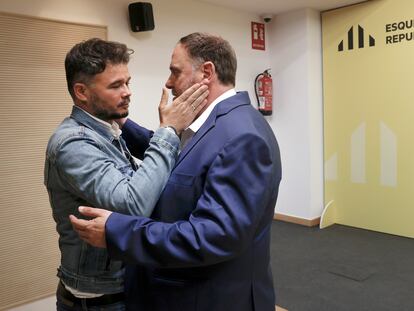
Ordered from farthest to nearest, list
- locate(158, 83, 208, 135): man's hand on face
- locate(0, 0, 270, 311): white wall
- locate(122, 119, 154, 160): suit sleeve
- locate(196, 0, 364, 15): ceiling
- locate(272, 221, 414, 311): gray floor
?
locate(196, 0, 364, 15): ceiling < locate(0, 0, 270, 311): white wall < locate(272, 221, 414, 311): gray floor < locate(122, 119, 154, 160): suit sleeve < locate(158, 83, 208, 135): man's hand on face

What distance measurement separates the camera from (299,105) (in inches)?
179

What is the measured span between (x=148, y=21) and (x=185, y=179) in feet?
8.65

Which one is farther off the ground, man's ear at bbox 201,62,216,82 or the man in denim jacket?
man's ear at bbox 201,62,216,82

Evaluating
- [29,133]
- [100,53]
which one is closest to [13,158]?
[29,133]

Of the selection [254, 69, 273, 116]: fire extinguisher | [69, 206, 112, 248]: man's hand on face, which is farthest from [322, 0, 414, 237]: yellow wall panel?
[69, 206, 112, 248]: man's hand on face

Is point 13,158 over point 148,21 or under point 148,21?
under

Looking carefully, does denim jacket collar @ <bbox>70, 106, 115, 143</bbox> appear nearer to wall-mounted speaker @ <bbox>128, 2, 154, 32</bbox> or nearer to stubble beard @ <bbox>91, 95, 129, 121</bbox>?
stubble beard @ <bbox>91, 95, 129, 121</bbox>

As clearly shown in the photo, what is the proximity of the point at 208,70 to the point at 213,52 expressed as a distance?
60mm

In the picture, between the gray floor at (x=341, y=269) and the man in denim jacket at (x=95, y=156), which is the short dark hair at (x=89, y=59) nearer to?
the man in denim jacket at (x=95, y=156)

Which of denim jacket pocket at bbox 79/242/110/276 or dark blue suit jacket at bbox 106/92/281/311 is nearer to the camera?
dark blue suit jacket at bbox 106/92/281/311

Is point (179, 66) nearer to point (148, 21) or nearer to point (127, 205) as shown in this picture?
point (127, 205)

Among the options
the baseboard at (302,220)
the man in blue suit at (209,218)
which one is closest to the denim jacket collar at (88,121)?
the man in blue suit at (209,218)

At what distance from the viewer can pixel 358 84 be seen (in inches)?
170

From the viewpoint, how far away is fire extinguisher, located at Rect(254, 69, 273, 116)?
463 cm
